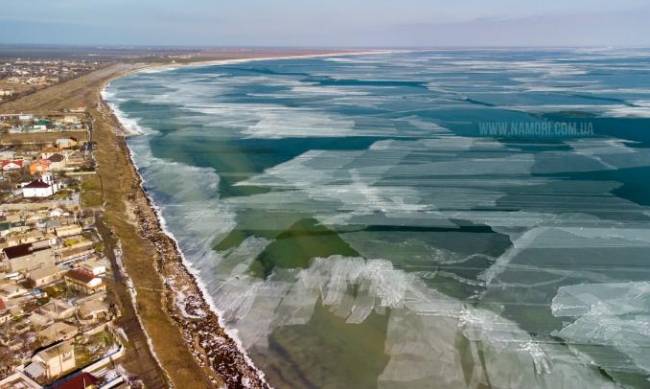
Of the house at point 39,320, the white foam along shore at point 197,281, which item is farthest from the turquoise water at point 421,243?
the house at point 39,320

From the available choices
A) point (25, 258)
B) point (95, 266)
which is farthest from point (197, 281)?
point (25, 258)

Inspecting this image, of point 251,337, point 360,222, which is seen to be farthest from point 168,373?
point 360,222

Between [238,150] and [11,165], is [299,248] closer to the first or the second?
[238,150]

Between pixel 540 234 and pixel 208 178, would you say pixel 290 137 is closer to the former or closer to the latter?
pixel 208 178

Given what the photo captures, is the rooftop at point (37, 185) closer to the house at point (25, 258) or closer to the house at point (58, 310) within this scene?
the house at point (25, 258)

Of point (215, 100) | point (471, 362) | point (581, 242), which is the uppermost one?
point (215, 100)

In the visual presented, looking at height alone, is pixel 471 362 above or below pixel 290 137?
below
